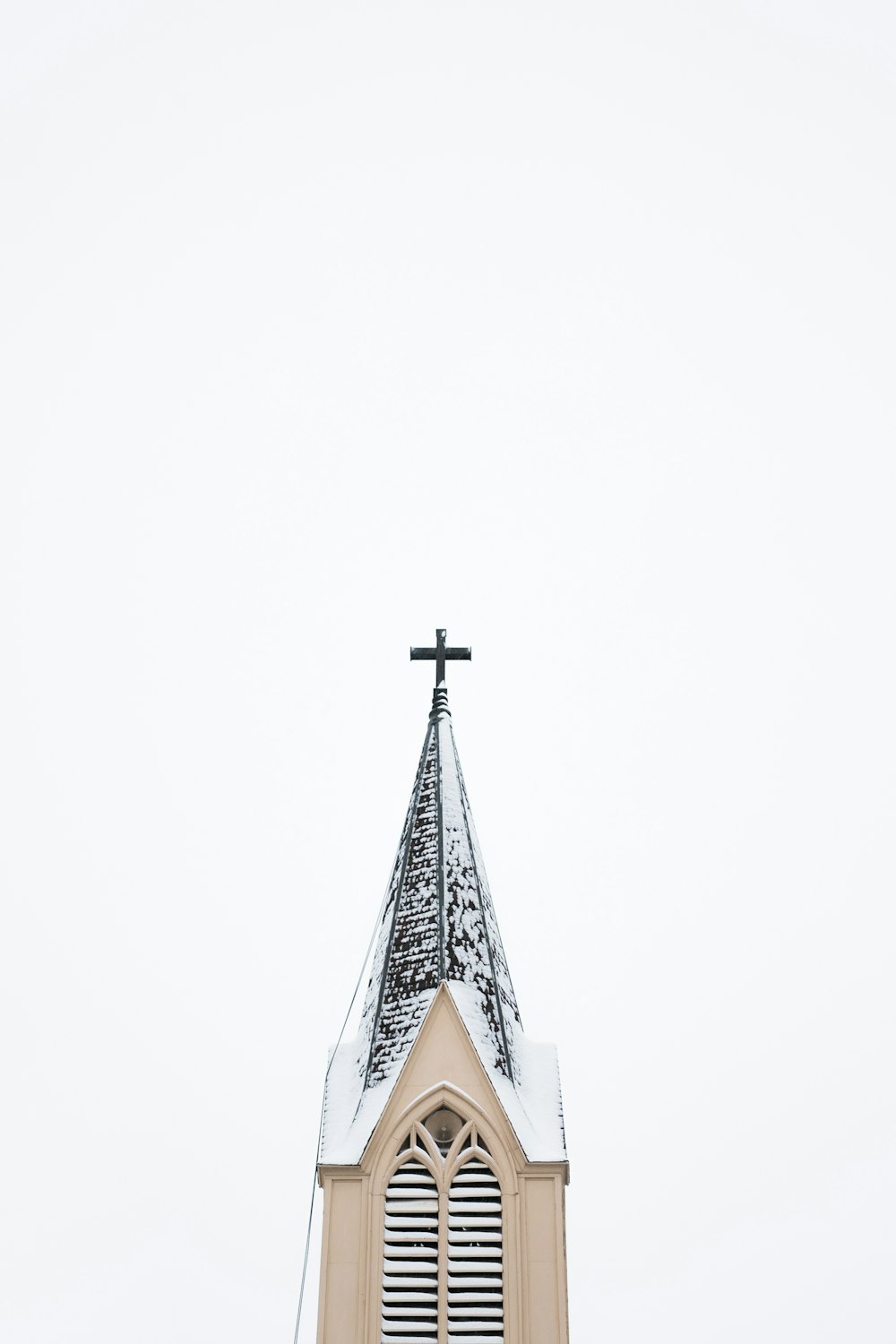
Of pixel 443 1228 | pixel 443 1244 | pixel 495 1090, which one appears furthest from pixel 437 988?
pixel 443 1244

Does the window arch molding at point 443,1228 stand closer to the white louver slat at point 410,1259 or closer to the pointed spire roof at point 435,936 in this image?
the white louver slat at point 410,1259

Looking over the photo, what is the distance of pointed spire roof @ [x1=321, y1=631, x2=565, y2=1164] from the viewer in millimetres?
20266

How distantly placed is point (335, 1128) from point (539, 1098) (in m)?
2.67

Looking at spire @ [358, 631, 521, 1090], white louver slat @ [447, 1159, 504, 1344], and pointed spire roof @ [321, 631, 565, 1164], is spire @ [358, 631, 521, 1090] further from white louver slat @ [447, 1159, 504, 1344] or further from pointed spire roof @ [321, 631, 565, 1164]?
white louver slat @ [447, 1159, 504, 1344]

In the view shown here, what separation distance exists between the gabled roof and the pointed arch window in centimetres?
64

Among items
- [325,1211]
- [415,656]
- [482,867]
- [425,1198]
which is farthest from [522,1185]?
[415,656]

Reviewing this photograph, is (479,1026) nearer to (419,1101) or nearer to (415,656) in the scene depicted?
(419,1101)

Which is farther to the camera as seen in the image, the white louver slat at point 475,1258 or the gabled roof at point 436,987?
the gabled roof at point 436,987

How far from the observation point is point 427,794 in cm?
2394

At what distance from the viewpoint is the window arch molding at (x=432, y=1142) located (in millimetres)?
19359

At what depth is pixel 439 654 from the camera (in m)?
26.3

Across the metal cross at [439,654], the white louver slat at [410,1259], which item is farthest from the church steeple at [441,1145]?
the metal cross at [439,654]

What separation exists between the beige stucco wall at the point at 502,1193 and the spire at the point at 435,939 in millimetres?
366

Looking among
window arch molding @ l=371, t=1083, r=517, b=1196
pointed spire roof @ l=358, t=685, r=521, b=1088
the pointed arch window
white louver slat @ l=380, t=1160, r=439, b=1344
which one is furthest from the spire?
white louver slat @ l=380, t=1160, r=439, b=1344
